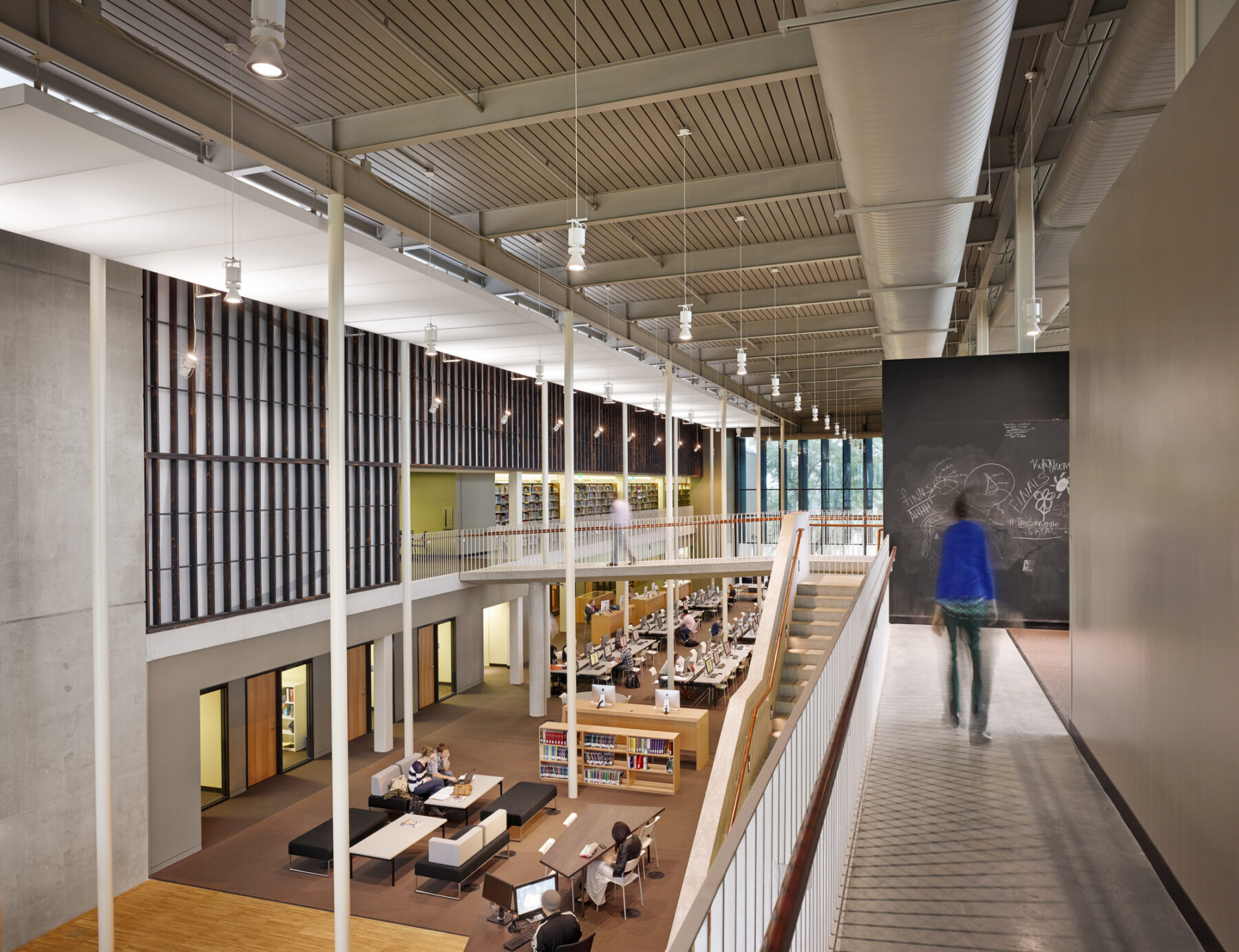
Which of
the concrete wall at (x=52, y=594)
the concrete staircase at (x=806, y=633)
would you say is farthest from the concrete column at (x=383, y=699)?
the concrete staircase at (x=806, y=633)

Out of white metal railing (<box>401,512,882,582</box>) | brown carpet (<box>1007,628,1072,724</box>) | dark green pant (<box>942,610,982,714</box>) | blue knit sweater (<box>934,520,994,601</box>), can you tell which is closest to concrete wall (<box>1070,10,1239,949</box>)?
blue knit sweater (<box>934,520,994,601</box>)

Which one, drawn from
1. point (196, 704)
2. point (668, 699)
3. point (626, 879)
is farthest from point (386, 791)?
point (668, 699)

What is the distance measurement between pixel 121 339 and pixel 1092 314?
10018mm

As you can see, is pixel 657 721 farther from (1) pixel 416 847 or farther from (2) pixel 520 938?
(2) pixel 520 938

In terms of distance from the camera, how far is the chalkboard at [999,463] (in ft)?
29.3

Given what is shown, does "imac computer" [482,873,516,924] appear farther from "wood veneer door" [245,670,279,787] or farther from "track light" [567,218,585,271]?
"track light" [567,218,585,271]

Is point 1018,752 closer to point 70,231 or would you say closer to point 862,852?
Result: point 862,852

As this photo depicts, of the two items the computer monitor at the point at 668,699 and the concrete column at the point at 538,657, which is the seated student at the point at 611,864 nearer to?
the computer monitor at the point at 668,699

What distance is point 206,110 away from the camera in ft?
19.8

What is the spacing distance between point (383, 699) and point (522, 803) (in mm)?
4674

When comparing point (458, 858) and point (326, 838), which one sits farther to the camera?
point (326, 838)

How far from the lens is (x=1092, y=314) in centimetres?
488

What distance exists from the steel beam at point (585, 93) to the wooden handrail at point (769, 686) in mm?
5265

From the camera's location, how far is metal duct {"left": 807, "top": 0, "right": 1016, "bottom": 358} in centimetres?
363
